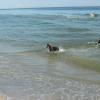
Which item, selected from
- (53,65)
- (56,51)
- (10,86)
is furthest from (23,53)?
(10,86)

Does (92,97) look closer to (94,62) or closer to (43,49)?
(94,62)

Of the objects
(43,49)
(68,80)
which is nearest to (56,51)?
(43,49)

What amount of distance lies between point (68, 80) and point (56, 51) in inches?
243

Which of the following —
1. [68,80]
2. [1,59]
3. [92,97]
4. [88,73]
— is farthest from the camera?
[1,59]

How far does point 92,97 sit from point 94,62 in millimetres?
4834

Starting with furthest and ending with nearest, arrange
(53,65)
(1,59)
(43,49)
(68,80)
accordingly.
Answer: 1. (43,49)
2. (1,59)
3. (53,65)
4. (68,80)

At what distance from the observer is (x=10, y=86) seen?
948 cm

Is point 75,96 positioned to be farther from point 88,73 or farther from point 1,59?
point 1,59

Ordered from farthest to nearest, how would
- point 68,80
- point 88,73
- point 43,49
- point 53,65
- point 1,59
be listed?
point 43,49 → point 1,59 → point 53,65 → point 88,73 → point 68,80

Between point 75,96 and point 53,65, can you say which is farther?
point 53,65

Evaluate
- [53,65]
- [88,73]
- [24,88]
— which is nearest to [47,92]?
[24,88]

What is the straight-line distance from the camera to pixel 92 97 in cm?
873

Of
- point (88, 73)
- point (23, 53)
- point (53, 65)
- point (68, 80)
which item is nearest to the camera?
point (68, 80)

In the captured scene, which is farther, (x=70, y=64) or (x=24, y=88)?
(x=70, y=64)
